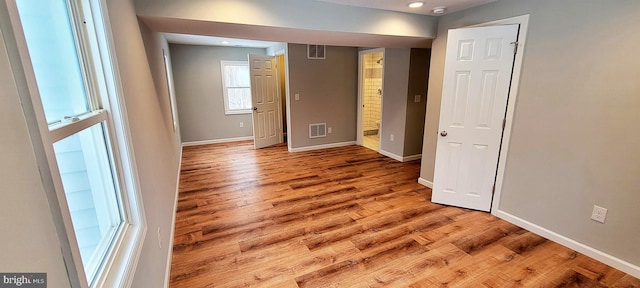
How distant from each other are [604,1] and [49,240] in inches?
128

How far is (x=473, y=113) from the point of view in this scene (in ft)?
9.20

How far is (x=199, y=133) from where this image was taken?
614cm

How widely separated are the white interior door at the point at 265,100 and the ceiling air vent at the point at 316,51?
99 centimetres

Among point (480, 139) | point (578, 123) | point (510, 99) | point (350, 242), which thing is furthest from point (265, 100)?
point (578, 123)

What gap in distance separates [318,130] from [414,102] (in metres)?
1.99

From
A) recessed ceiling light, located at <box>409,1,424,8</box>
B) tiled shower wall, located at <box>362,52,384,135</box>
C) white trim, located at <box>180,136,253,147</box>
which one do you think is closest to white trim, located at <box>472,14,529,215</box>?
recessed ceiling light, located at <box>409,1,424,8</box>

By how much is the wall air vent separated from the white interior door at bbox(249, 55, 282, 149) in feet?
3.22

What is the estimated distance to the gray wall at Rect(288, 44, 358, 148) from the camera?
5207 mm

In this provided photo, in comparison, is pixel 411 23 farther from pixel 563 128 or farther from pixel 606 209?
pixel 606 209

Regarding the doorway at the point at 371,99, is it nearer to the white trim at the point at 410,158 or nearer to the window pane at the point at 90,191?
the white trim at the point at 410,158

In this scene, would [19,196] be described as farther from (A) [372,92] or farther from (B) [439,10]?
(A) [372,92]

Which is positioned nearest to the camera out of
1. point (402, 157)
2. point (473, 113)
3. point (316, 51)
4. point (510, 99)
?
point (510, 99)

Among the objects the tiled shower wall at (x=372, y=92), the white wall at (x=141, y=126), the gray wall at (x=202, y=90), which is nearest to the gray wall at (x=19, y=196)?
the white wall at (x=141, y=126)

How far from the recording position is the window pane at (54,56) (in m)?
0.75
